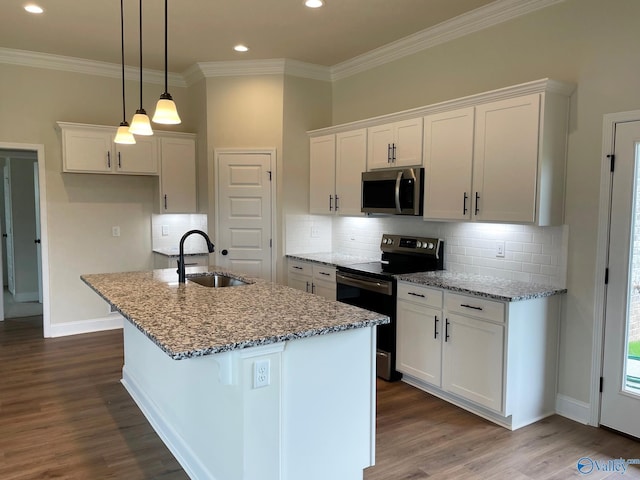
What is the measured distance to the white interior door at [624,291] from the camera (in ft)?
9.77

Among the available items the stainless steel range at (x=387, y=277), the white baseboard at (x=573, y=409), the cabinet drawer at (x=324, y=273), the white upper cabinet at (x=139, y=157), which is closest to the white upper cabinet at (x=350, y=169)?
the stainless steel range at (x=387, y=277)

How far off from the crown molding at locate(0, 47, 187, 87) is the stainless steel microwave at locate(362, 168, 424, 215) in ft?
9.45

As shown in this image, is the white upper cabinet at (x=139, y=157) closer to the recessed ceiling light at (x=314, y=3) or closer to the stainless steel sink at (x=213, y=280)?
the stainless steel sink at (x=213, y=280)

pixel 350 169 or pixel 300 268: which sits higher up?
pixel 350 169

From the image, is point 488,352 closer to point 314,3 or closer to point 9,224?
point 314,3

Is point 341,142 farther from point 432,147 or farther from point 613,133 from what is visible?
point 613,133

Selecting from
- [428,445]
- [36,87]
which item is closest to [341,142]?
[428,445]

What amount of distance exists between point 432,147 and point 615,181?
1.33 meters

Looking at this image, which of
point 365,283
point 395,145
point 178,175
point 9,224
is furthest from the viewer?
point 9,224

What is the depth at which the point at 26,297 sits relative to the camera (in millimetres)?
7359

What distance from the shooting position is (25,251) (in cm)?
735

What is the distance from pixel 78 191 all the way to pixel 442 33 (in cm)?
419

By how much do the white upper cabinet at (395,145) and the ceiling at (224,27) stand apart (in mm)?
865

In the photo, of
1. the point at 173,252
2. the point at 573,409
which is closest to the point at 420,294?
the point at 573,409
